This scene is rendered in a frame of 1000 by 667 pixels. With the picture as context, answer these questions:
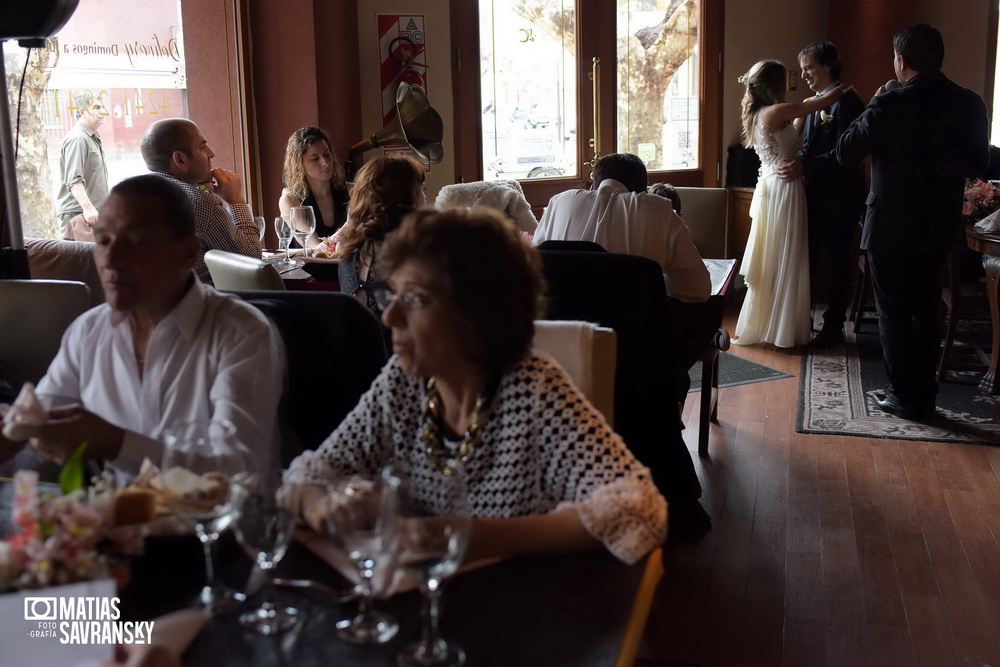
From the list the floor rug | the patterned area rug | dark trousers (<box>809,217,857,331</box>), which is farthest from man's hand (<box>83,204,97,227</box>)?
dark trousers (<box>809,217,857,331</box>)

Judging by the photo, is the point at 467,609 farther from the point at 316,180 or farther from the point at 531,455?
the point at 316,180

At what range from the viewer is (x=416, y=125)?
562cm

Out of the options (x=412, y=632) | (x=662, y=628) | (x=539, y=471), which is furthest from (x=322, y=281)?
(x=412, y=632)

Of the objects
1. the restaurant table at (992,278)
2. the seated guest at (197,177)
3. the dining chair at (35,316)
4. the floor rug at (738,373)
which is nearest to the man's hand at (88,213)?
the seated guest at (197,177)

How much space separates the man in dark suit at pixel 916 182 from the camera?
418 cm

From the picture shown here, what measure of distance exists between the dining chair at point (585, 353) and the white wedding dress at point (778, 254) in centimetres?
422

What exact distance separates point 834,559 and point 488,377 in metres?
1.98

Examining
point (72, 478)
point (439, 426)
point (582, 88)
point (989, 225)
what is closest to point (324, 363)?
point (439, 426)

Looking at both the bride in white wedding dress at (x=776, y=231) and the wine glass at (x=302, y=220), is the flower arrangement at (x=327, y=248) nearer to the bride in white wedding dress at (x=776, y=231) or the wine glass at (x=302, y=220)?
the wine glass at (x=302, y=220)

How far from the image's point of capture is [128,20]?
501cm

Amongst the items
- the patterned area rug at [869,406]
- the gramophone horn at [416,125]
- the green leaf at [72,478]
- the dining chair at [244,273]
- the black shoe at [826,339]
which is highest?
the gramophone horn at [416,125]

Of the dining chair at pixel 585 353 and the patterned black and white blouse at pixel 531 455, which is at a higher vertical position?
the dining chair at pixel 585 353

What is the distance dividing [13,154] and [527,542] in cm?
196

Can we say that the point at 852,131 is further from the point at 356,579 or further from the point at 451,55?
the point at 356,579
